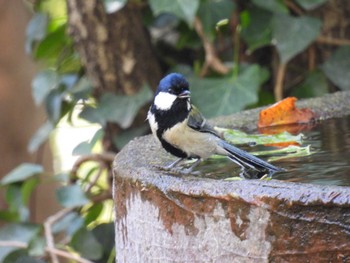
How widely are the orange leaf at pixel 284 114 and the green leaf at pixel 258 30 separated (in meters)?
1.25

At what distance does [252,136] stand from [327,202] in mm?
1326

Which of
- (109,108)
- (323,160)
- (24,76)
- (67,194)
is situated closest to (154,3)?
(109,108)

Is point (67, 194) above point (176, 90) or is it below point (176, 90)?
below

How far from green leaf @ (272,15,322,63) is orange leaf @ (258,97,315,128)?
95cm

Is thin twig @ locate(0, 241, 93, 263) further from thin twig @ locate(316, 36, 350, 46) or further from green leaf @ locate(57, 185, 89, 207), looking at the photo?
thin twig @ locate(316, 36, 350, 46)

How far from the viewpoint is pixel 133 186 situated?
100 inches

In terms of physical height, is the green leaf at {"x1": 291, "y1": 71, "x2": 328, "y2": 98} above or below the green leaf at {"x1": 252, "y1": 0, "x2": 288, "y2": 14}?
below

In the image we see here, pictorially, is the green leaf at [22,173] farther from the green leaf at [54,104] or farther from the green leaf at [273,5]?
the green leaf at [273,5]

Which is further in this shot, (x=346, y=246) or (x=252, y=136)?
(x=252, y=136)

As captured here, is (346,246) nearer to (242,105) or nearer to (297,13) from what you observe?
(242,105)

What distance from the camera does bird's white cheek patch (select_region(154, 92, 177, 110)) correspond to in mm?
2979

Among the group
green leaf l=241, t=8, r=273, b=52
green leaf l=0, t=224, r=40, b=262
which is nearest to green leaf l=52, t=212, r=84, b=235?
green leaf l=0, t=224, r=40, b=262

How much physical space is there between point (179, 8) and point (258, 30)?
0.79 m

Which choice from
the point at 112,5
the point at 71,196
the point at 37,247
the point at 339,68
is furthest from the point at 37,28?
the point at 339,68
